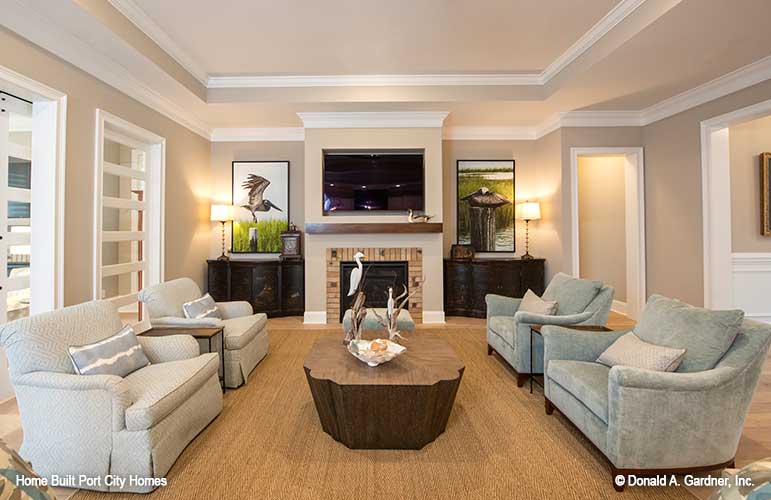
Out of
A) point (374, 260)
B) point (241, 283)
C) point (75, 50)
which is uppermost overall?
point (75, 50)

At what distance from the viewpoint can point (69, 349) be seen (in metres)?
2.04

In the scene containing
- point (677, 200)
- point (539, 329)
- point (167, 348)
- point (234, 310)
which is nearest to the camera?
point (167, 348)

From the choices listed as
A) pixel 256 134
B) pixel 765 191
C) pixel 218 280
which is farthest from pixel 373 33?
pixel 765 191

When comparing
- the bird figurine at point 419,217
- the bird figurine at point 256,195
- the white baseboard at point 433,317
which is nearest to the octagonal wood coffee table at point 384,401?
the white baseboard at point 433,317

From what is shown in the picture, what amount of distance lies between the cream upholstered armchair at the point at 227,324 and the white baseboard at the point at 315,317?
1528 mm

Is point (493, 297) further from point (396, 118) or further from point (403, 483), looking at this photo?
point (396, 118)

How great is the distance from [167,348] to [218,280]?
2991 mm

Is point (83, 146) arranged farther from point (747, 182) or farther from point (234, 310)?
point (747, 182)

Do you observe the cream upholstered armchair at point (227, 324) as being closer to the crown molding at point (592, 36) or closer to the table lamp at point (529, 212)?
the table lamp at point (529, 212)

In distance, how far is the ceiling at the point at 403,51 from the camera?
300cm

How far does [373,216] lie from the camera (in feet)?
17.6

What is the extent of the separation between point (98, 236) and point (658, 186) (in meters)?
6.38

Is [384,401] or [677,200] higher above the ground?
[677,200]

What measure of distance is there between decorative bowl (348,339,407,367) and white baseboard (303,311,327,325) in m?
2.81
